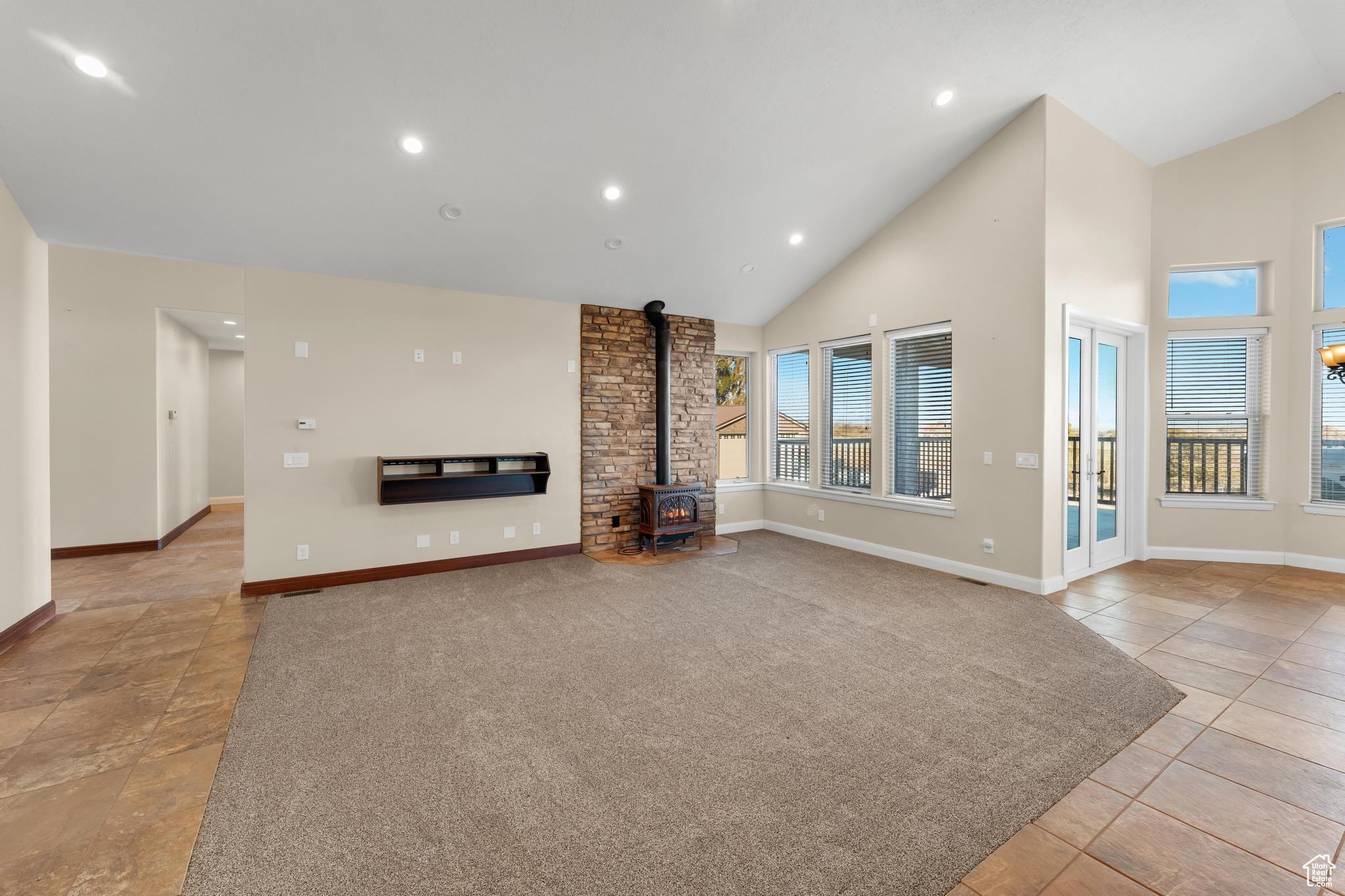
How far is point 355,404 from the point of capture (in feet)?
15.6

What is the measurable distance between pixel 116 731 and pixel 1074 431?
251 inches

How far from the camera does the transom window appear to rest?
5121 mm

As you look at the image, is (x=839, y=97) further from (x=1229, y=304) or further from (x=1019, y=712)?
(x=1229, y=304)

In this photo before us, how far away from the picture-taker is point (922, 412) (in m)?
5.29

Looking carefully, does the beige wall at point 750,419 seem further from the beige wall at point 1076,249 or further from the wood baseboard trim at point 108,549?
the wood baseboard trim at point 108,549

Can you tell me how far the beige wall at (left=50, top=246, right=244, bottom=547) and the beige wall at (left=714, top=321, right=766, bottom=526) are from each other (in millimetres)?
5279

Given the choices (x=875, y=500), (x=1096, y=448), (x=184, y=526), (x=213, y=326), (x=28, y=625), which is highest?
(x=213, y=326)

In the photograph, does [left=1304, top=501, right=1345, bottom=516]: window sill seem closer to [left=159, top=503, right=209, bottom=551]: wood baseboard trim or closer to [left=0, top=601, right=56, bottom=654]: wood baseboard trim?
[left=0, top=601, right=56, bottom=654]: wood baseboard trim

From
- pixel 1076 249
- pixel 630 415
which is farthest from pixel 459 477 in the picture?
pixel 1076 249

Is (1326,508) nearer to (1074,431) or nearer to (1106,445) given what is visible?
(1106,445)

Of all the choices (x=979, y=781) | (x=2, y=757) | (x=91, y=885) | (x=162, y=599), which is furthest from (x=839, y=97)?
(x=162, y=599)

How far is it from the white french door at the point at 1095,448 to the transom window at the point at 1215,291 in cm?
75

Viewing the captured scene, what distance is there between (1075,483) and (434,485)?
18.1 ft

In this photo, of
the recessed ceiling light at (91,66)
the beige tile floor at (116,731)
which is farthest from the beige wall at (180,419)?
the recessed ceiling light at (91,66)
